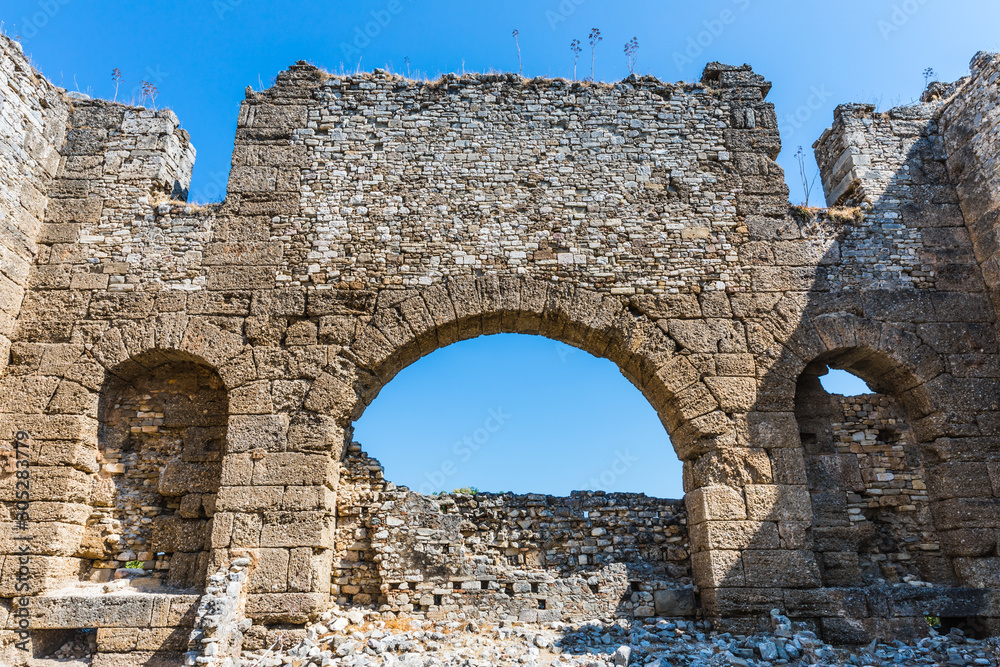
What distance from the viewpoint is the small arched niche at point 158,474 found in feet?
22.0

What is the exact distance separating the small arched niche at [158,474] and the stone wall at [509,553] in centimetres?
155

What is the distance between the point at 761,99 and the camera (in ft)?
28.3

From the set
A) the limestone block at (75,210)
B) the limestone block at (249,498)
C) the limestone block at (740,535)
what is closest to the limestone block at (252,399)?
the limestone block at (249,498)

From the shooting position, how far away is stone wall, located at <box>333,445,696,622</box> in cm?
692

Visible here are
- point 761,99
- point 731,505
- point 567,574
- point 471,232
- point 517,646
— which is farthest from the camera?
point 761,99

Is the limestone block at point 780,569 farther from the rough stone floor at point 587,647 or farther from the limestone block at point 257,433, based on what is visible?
the limestone block at point 257,433

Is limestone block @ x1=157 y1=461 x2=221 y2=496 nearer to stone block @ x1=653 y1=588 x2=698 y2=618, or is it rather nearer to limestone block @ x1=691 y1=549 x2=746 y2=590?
stone block @ x1=653 y1=588 x2=698 y2=618

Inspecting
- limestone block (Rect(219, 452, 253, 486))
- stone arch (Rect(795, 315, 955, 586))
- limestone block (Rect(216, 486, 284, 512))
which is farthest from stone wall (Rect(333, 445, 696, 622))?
stone arch (Rect(795, 315, 955, 586))

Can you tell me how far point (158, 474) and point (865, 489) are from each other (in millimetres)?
8092

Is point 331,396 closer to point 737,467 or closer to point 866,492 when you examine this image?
point 737,467

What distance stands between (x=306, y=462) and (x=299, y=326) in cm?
161

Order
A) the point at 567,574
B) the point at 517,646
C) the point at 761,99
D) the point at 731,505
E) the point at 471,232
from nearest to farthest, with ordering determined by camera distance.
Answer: the point at 517,646 < the point at 731,505 < the point at 567,574 < the point at 471,232 < the point at 761,99

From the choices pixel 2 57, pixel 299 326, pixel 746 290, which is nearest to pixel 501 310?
pixel 299 326

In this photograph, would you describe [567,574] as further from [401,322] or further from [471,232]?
[471,232]
